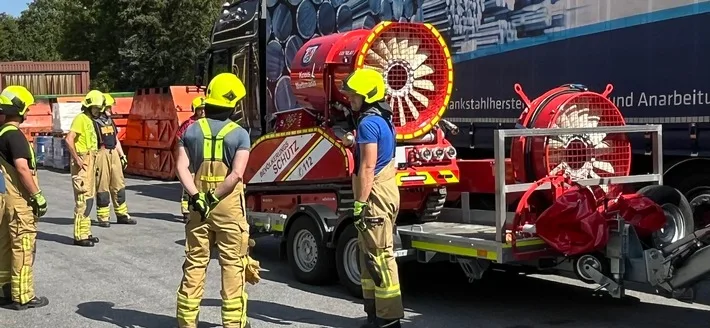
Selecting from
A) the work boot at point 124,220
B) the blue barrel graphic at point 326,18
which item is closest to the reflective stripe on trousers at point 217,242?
the blue barrel graphic at point 326,18

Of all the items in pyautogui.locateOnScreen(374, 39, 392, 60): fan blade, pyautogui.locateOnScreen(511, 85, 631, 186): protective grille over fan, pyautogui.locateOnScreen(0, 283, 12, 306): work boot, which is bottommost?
pyautogui.locateOnScreen(0, 283, 12, 306): work boot

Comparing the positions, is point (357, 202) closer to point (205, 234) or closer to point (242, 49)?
point (205, 234)

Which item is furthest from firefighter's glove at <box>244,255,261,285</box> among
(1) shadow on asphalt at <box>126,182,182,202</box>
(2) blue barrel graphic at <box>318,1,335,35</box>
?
(1) shadow on asphalt at <box>126,182,182,202</box>

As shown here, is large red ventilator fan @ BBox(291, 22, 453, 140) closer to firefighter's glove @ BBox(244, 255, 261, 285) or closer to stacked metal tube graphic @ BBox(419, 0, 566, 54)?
stacked metal tube graphic @ BBox(419, 0, 566, 54)

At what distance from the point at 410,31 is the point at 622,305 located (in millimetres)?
3089

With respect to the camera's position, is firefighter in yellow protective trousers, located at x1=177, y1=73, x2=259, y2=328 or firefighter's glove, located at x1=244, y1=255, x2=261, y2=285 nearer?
firefighter in yellow protective trousers, located at x1=177, y1=73, x2=259, y2=328

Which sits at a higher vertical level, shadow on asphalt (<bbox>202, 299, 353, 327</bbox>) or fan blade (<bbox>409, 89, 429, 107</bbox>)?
fan blade (<bbox>409, 89, 429, 107</bbox>)

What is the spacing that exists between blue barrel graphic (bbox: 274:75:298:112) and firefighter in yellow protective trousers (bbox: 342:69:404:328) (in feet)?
16.6

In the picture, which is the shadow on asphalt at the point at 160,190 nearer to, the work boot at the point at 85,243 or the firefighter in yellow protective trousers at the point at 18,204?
the work boot at the point at 85,243

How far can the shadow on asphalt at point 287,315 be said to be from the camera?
6.83m

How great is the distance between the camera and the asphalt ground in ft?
22.6

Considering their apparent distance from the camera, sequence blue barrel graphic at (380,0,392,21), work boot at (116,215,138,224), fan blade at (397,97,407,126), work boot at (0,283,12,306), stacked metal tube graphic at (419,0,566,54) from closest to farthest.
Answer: work boot at (0,283,12,306) → fan blade at (397,97,407,126) → stacked metal tube graphic at (419,0,566,54) → blue barrel graphic at (380,0,392,21) → work boot at (116,215,138,224)

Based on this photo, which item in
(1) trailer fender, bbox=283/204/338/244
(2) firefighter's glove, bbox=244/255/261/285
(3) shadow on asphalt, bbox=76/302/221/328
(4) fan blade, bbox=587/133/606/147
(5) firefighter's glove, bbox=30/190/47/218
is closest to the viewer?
(2) firefighter's glove, bbox=244/255/261/285

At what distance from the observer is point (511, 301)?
7.59 meters
